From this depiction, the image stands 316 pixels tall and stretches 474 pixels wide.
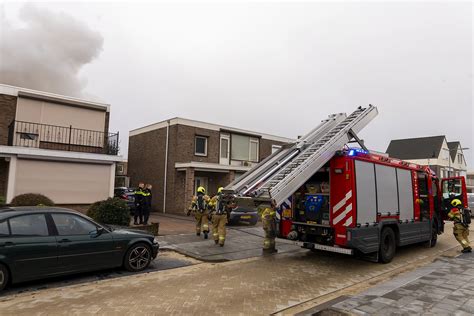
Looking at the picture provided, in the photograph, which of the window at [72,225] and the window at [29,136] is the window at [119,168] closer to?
the window at [29,136]

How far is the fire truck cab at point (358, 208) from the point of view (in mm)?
7500

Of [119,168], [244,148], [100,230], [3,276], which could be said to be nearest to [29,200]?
[100,230]

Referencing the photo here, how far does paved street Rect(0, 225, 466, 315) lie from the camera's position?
195 inches

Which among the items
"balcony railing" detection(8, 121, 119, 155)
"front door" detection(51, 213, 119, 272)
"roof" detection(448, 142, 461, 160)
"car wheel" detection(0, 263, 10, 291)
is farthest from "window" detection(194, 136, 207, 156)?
"roof" detection(448, 142, 461, 160)

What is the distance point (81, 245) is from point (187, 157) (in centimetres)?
1307

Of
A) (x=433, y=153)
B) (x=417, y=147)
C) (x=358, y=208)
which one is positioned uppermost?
(x=417, y=147)

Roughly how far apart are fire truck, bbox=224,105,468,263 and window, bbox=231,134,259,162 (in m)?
11.8

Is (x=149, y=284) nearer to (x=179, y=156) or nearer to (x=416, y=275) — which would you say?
(x=416, y=275)

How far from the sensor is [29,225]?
19.1 feet

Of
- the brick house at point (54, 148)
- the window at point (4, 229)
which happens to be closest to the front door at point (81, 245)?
the window at point (4, 229)

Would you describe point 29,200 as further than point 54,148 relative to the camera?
No

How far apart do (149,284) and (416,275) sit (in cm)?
522

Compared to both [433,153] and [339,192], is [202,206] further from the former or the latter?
[433,153]

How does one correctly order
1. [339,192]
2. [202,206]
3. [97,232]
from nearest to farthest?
[97,232] < [339,192] < [202,206]
